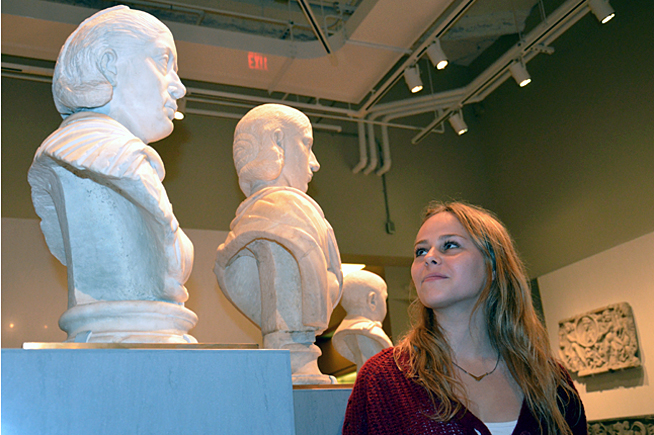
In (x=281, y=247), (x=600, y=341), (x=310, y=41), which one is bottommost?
(x=600, y=341)

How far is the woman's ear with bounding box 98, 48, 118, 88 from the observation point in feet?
6.40

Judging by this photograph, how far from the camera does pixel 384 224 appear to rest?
7363 mm

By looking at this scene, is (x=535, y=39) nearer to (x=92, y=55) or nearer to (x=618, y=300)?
(x=618, y=300)

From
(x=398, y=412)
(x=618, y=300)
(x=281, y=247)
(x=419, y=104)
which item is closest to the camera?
(x=398, y=412)

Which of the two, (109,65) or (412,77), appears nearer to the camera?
(109,65)

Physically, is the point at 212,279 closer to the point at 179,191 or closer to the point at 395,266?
the point at 179,191

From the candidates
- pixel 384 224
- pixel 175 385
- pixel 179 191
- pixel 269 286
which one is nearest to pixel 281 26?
pixel 179 191

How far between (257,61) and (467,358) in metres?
4.13

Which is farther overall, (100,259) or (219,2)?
(219,2)

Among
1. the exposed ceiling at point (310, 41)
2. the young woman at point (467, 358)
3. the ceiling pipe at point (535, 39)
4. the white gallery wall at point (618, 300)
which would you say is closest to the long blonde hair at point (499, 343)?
the young woman at point (467, 358)

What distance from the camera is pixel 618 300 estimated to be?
588cm

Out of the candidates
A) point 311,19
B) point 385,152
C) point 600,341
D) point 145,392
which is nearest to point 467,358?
point 145,392

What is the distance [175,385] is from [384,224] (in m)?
6.01

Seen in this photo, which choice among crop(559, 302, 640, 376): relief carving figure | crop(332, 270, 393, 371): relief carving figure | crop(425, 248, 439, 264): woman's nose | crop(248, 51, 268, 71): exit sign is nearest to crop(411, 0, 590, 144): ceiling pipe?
crop(248, 51, 268, 71): exit sign
